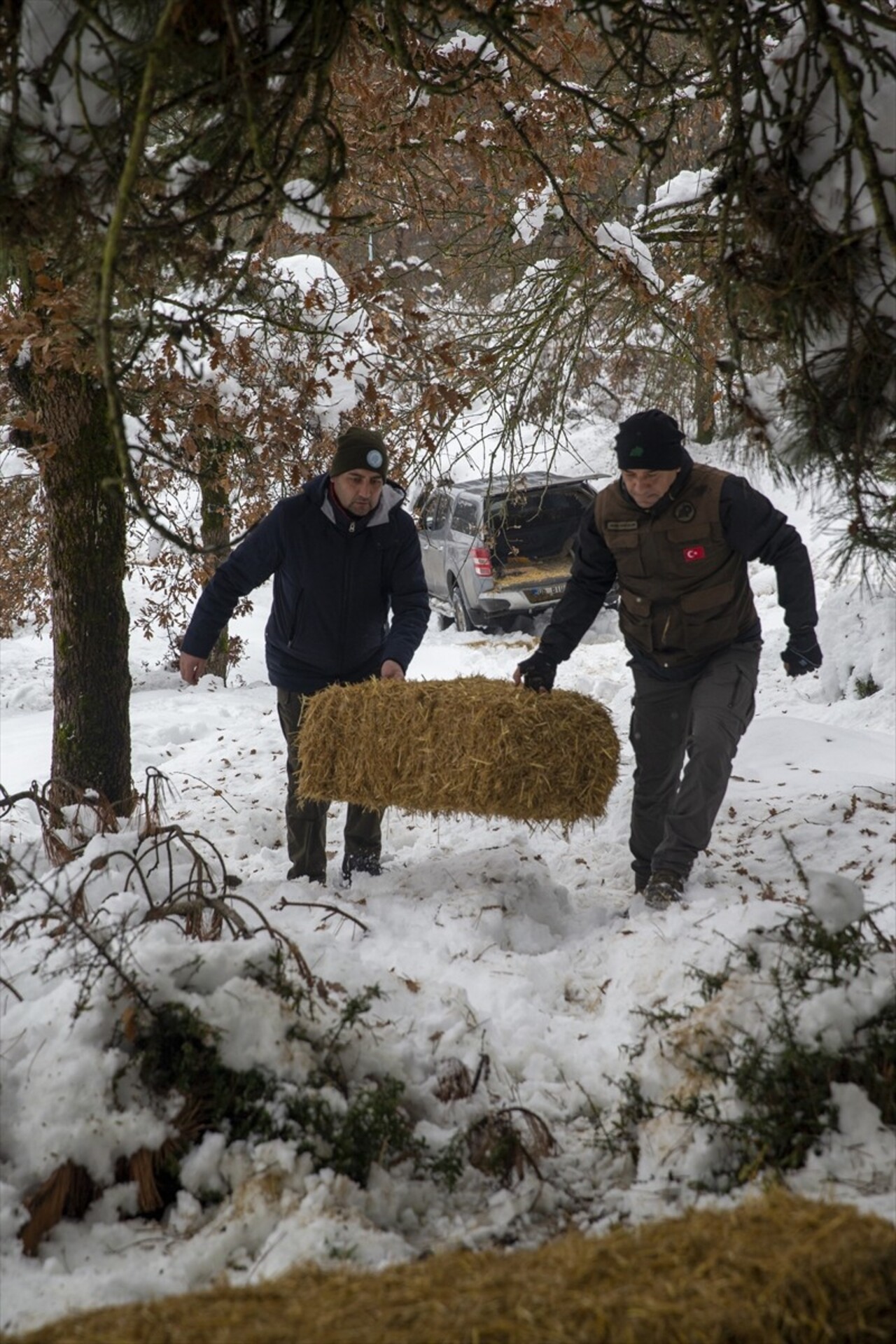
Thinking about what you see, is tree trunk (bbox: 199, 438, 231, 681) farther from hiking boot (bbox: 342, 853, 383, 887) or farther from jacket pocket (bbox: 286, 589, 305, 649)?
hiking boot (bbox: 342, 853, 383, 887)

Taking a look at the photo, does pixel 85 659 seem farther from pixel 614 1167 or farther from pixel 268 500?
pixel 614 1167

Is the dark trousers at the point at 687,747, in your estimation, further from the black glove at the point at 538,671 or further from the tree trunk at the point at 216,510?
the tree trunk at the point at 216,510

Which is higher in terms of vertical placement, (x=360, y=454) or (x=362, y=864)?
(x=360, y=454)

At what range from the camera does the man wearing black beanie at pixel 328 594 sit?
5.34 meters

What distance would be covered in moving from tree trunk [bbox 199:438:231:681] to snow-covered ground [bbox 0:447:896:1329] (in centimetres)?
211

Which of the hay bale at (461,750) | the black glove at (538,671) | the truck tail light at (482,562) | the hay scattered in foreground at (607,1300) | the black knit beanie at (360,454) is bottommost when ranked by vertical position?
the hay scattered in foreground at (607,1300)

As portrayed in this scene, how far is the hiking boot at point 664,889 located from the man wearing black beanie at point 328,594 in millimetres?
1560

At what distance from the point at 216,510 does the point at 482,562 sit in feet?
15.6

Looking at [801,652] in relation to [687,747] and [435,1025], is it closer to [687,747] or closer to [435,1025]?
[687,747]

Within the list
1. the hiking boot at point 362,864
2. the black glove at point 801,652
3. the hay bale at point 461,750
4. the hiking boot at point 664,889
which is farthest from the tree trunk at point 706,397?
the hiking boot at point 362,864

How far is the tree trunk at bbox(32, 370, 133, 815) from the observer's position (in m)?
5.88

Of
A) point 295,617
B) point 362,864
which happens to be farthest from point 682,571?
point 362,864

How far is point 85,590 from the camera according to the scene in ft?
19.7

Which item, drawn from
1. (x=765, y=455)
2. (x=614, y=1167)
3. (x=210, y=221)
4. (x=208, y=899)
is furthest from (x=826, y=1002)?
(x=210, y=221)
